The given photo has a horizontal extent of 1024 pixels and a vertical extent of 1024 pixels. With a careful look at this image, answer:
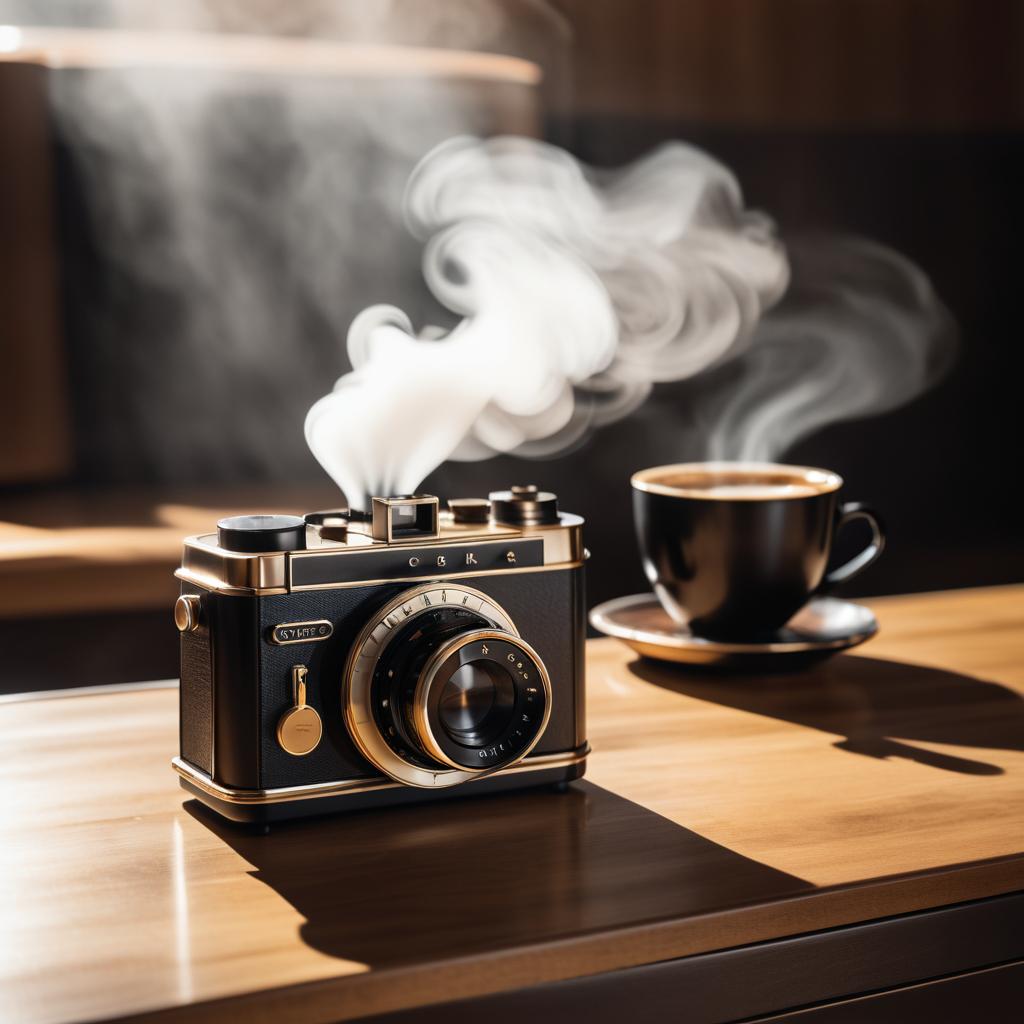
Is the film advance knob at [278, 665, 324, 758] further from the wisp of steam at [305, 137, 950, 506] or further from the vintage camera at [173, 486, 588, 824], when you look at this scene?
the wisp of steam at [305, 137, 950, 506]

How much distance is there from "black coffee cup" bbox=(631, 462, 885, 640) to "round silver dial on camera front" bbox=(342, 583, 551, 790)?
0.27 metres

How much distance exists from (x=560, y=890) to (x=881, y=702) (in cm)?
37

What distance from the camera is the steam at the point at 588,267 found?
70.6 inches

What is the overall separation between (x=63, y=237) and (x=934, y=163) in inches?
57.9

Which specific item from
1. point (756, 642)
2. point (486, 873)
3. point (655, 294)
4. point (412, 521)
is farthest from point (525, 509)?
point (655, 294)

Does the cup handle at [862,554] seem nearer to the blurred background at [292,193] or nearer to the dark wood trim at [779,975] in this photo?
the dark wood trim at [779,975]

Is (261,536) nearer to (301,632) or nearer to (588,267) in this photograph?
(301,632)

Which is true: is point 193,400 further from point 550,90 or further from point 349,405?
point 349,405

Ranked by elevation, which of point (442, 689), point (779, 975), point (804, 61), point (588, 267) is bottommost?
point (779, 975)

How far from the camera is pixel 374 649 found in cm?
62

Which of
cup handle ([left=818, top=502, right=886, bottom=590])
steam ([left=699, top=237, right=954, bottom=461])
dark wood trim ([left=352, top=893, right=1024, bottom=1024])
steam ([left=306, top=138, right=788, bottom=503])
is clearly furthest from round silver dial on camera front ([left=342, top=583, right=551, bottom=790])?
steam ([left=699, top=237, right=954, bottom=461])

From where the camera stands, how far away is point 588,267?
194 cm

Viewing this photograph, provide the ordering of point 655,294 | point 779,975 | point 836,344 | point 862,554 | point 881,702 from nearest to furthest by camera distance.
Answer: point 779,975 → point 881,702 → point 862,554 → point 655,294 → point 836,344

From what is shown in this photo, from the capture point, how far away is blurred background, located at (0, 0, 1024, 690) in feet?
5.46
